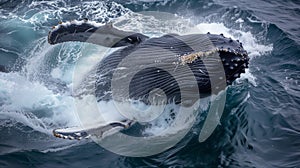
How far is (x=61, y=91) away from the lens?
12.8 meters

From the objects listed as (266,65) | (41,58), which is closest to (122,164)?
(41,58)

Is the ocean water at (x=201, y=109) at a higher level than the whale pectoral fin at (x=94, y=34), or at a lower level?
lower

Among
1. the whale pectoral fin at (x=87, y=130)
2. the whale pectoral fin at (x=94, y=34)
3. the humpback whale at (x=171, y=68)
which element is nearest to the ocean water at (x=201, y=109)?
the whale pectoral fin at (x=87, y=130)

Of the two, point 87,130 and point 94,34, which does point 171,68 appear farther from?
point 94,34

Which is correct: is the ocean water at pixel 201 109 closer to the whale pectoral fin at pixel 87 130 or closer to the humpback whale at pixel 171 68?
the whale pectoral fin at pixel 87 130

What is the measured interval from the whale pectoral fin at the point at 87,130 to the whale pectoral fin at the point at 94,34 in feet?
8.71

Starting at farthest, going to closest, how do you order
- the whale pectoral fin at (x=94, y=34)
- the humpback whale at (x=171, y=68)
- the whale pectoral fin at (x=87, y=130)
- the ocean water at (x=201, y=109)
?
the whale pectoral fin at (x=94, y=34), the ocean water at (x=201, y=109), the humpback whale at (x=171, y=68), the whale pectoral fin at (x=87, y=130)

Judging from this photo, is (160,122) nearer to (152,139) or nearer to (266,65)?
(152,139)

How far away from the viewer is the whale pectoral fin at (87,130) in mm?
9133

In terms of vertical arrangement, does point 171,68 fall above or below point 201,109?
above

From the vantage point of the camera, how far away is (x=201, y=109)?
38.7 ft

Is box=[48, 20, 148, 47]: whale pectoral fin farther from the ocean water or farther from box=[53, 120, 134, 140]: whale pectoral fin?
box=[53, 120, 134, 140]: whale pectoral fin

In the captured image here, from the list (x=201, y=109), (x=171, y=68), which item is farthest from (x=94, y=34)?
(x=201, y=109)

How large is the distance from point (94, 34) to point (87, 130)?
3.43m
